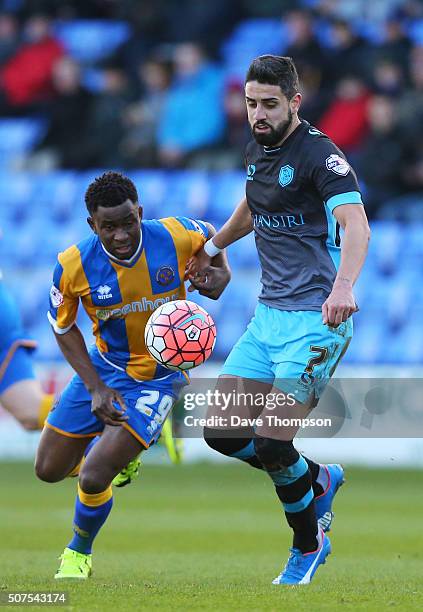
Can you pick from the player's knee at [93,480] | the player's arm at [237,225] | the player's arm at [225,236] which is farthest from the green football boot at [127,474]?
the player's arm at [237,225]

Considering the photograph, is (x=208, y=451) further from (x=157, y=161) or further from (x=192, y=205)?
(x=157, y=161)

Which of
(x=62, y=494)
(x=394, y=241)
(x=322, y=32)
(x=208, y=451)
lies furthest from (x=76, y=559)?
(x=322, y=32)

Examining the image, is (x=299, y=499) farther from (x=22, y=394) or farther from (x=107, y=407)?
(x=22, y=394)

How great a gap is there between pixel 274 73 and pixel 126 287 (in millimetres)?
1482

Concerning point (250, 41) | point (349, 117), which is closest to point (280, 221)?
point (349, 117)

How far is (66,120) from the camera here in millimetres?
18469

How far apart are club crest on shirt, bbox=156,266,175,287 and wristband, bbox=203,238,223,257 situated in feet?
0.77

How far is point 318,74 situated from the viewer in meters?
16.2

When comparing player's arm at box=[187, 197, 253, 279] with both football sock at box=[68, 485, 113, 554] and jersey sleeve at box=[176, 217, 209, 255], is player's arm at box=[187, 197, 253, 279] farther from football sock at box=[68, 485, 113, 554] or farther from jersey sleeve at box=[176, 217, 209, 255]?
football sock at box=[68, 485, 113, 554]

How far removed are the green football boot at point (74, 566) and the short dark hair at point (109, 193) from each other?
6.22ft

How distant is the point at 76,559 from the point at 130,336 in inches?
49.8

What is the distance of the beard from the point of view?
21.7ft

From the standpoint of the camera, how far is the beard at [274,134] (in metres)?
6.62

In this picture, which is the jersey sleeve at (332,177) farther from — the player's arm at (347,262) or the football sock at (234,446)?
the football sock at (234,446)
